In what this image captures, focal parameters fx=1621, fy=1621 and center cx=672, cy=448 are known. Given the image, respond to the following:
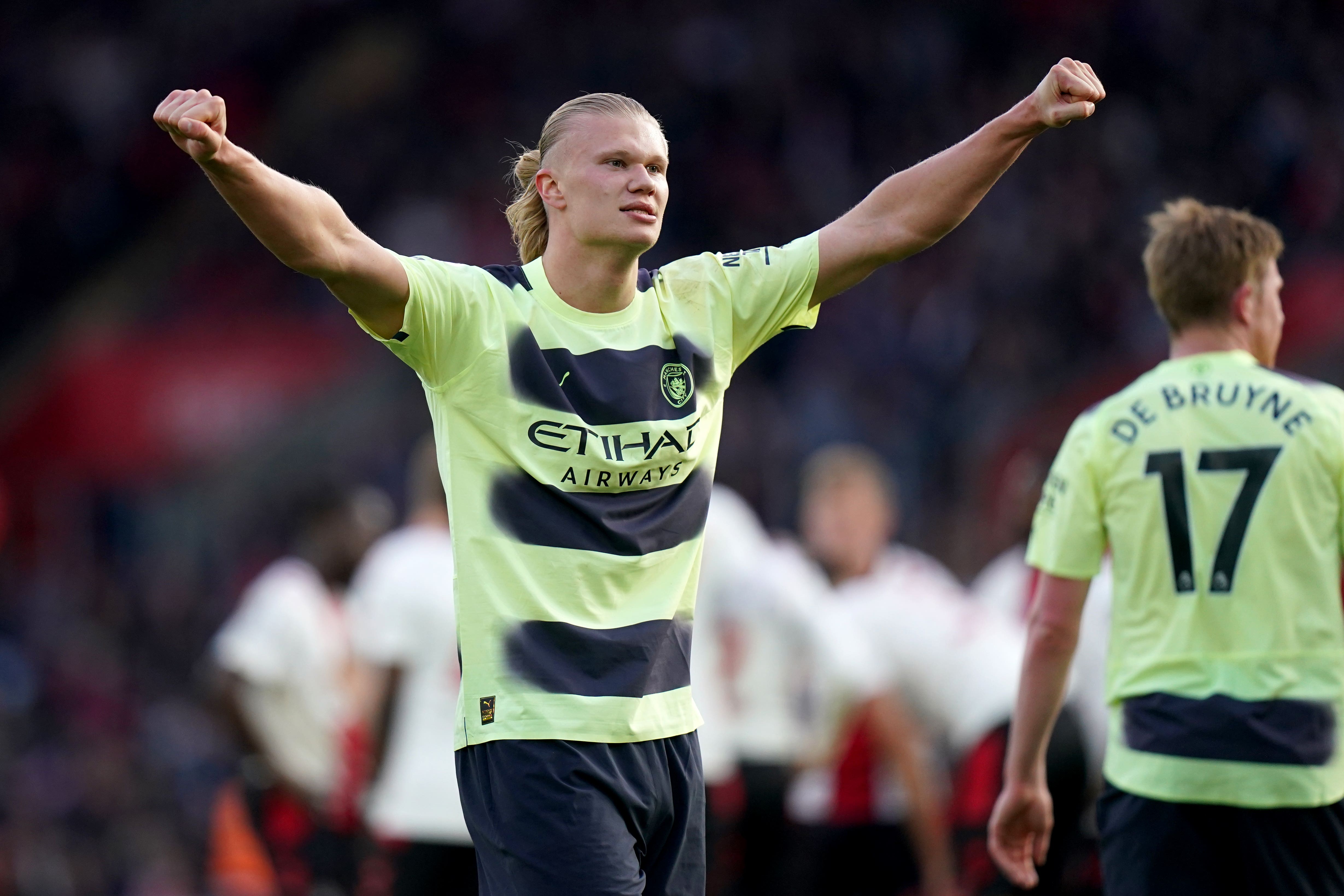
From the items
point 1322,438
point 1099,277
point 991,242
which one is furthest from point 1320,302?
point 1322,438

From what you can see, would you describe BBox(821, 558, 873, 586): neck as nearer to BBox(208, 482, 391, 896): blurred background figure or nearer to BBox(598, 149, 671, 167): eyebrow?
BBox(208, 482, 391, 896): blurred background figure

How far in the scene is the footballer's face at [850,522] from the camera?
8.31 m

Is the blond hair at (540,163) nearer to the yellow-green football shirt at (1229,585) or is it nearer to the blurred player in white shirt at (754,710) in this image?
the yellow-green football shirt at (1229,585)

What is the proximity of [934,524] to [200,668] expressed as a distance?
6.98m

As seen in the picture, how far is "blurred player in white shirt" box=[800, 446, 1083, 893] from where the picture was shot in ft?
22.6

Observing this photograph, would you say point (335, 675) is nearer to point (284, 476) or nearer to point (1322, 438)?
point (1322, 438)

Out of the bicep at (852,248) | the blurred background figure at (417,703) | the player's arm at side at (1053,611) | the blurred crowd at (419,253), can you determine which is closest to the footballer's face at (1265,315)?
the player's arm at side at (1053,611)

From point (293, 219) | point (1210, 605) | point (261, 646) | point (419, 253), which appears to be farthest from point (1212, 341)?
point (419, 253)

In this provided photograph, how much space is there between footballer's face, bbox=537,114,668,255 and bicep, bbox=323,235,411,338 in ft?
1.51

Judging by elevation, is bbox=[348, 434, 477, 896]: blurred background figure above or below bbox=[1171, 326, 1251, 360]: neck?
below

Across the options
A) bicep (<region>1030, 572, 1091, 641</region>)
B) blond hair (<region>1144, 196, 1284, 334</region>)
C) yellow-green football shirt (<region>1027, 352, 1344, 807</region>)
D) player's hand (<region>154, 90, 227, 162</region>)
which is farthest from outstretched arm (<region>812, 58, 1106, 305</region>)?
player's hand (<region>154, 90, 227, 162</region>)

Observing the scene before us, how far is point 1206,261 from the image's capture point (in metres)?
4.39

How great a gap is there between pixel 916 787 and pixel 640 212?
14.8ft

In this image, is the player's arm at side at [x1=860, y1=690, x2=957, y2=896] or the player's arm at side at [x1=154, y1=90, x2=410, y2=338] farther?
the player's arm at side at [x1=860, y1=690, x2=957, y2=896]
